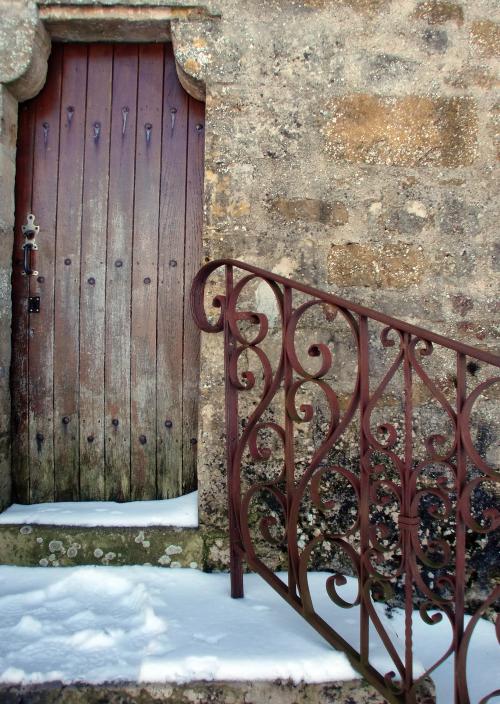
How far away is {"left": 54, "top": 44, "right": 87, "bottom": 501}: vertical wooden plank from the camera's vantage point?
2.46m

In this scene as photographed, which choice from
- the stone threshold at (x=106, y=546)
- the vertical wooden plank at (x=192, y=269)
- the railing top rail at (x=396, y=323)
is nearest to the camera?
the railing top rail at (x=396, y=323)

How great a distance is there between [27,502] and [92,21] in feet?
7.13

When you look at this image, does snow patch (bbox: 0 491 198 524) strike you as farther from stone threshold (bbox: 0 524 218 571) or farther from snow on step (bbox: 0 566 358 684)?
snow on step (bbox: 0 566 358 684)

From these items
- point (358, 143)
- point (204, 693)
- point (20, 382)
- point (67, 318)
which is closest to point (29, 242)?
point (67, 318)

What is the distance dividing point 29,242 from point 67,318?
1.30 ft

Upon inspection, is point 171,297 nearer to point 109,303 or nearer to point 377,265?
point 109,303

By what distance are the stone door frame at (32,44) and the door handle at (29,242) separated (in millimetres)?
70

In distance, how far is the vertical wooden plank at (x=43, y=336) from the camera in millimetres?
2457

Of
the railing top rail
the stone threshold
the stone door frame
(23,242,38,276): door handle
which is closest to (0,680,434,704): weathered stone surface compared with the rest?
the stone threshold

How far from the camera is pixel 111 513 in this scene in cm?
227

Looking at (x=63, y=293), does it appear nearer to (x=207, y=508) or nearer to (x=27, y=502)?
(x=27, y=502)

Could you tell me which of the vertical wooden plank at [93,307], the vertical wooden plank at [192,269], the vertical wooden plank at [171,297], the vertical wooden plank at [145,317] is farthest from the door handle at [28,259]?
the vertical wooden plank at [192,269]

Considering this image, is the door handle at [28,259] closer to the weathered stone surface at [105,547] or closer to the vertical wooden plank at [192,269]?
the vertical wooden plank at [192,269]

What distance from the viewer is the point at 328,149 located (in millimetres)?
2221
